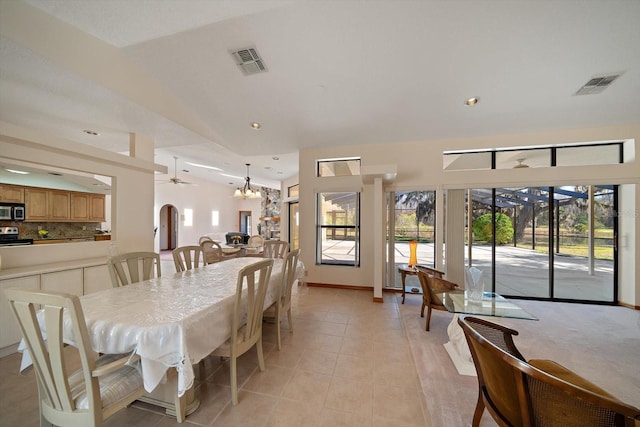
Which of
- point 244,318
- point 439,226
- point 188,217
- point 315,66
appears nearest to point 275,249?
point 244,318

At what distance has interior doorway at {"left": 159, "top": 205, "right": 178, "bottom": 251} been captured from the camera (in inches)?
388

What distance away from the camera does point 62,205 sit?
496cm

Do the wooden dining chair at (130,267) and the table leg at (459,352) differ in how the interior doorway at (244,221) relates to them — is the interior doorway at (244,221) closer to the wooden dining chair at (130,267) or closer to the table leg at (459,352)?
the wooden dining chair at (130,267)

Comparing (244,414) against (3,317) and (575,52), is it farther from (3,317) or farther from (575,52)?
(575,52)

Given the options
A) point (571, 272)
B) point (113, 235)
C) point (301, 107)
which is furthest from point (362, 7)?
point (571, 272)

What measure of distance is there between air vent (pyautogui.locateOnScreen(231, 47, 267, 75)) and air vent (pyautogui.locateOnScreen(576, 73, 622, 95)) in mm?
3878

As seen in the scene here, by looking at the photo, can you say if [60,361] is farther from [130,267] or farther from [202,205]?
[202,205]

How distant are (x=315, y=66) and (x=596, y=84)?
3394 millimetres

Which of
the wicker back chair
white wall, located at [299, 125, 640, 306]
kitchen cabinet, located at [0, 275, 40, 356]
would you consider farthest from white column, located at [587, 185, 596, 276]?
kitchen cabinet, located at [0, 275, 40, 356]

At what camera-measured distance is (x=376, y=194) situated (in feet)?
12.5

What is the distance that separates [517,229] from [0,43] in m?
6.61

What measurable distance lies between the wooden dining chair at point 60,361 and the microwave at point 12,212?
5.12 m

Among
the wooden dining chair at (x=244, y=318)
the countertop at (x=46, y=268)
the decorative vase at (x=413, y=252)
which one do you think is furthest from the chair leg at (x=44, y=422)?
the decorative vase at (x=413, y=252)

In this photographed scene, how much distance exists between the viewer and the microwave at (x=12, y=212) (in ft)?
13.4
